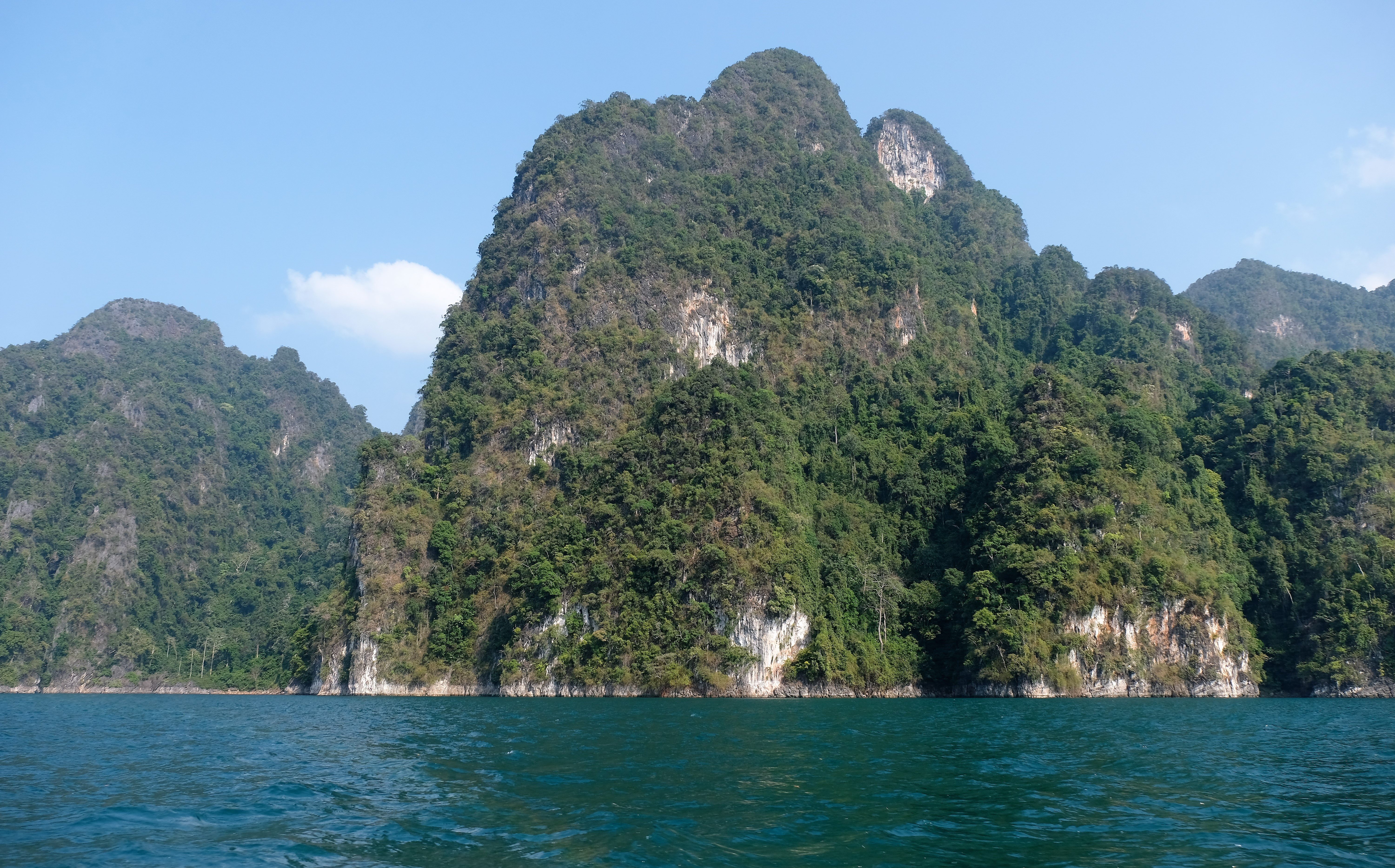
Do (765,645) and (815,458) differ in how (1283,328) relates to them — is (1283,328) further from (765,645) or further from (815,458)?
(765,645)

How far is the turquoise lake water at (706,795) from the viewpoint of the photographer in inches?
537

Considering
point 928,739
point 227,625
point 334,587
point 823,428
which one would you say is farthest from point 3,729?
point 227,625

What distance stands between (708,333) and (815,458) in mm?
21908

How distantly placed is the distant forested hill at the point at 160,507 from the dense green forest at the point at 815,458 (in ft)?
134

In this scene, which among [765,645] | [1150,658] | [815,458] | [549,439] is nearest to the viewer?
[1150,658]

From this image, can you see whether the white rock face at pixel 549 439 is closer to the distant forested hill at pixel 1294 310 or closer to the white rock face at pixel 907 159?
the white rock face at pixel 907 159

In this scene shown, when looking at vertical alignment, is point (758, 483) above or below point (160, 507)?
below

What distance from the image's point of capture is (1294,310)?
557 ft

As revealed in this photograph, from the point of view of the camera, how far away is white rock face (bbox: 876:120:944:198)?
157375 mm

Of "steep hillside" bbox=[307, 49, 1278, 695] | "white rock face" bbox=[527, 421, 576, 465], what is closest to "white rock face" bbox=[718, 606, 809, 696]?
"steep hillside" bbox=[307, 49, 1278, 695]

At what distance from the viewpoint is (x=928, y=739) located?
3009 cm

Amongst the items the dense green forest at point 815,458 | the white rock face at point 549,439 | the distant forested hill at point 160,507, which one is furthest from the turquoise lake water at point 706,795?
the distant forested hill at point 160,507

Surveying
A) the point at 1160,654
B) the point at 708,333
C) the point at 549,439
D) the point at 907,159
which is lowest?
the point at 1160,654

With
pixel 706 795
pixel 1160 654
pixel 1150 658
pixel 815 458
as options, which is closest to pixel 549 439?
pixel 815 458
